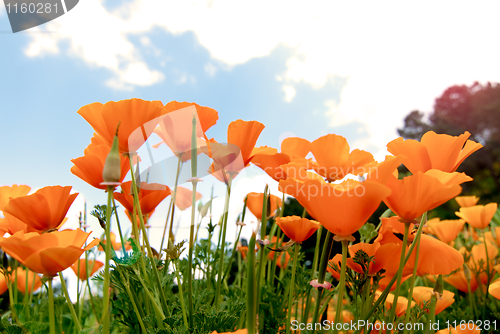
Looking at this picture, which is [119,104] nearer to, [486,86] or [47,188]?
[47,188]

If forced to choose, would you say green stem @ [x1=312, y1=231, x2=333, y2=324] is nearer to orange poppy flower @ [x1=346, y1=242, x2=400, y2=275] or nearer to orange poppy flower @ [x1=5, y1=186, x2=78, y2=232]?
orange poppy flower @ [x1=346, y1=242, x2=400, y2=275]

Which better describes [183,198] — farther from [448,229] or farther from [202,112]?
[448,229]

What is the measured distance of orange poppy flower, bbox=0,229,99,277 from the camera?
0.46 m

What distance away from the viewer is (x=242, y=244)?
1.26 meters

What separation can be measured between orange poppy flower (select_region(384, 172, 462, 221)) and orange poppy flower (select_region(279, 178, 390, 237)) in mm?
50

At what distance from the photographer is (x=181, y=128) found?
0.53m

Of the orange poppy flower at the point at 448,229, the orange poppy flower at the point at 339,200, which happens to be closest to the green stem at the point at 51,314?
the orange poppy flower at the point at 339,200

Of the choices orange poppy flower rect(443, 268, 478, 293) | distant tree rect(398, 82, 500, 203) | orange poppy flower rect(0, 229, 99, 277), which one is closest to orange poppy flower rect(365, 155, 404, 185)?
orange poppy flower rect(0, 229, 99, 277)

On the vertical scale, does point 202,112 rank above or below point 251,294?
above

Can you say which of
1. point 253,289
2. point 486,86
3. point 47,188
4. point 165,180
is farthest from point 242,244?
point 486,86

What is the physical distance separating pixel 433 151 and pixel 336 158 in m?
0.16

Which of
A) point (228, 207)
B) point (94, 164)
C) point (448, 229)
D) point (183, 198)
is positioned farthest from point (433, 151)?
point (448, 229)

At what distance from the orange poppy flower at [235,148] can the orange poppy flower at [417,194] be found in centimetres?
23

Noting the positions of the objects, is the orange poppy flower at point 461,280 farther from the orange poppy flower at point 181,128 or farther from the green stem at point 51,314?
the green stem at point 51,314
